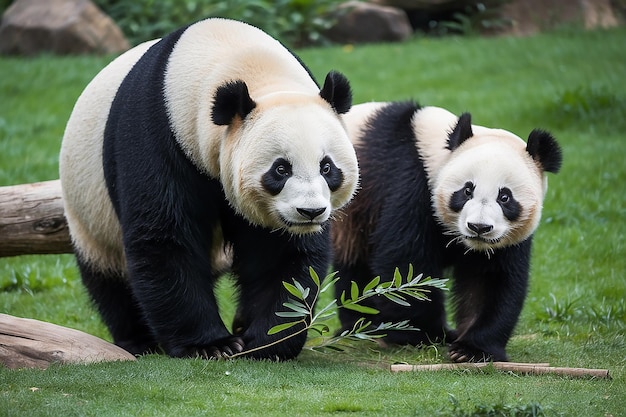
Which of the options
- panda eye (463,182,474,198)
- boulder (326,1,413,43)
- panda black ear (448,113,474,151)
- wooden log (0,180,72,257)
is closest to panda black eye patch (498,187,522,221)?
panda eye (463,182,474,198)

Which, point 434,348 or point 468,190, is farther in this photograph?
point 434,348

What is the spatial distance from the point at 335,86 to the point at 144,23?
12325mm

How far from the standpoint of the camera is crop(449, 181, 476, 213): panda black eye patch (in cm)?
618

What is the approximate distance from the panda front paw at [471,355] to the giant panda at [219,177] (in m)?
1.04

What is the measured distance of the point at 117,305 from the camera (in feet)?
21.7

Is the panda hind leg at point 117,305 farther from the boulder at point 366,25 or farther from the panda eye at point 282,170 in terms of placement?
the boulder at point 366,25

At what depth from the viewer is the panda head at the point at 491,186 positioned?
6061 millimetres

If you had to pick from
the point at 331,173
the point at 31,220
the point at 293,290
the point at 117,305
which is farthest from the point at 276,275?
the point at 31,220

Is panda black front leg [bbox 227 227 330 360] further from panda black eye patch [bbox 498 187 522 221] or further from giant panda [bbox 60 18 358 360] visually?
panda black eye patch [bbox 498 187 522 221]

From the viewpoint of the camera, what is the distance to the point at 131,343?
21.4 ft

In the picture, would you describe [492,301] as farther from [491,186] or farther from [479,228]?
[491,186]

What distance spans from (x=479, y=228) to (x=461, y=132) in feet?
2.44

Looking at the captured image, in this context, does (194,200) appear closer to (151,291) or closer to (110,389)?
(151,291)

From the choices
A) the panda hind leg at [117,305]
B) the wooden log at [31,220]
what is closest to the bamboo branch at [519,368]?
the panda hind leg at [117,305]
